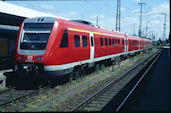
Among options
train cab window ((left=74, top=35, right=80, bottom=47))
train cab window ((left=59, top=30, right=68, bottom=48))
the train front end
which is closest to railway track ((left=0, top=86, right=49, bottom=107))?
the train front end

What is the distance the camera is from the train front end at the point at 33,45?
855 centimetres

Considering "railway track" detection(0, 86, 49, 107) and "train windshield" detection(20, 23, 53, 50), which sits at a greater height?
"train windshield" detection(20, 23, 53, 50)

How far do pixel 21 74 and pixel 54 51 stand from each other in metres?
1.79

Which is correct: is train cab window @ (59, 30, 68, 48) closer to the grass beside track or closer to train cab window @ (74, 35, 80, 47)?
train cab window @ (74, 35, 80, 47)

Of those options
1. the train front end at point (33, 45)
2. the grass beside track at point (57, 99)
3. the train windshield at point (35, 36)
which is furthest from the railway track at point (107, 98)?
the train windshield at point (35, 36)

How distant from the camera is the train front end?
8.55 metres

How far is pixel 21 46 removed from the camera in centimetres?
901

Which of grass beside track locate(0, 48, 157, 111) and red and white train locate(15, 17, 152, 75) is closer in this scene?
grass beside track locate(0, 48, 157, 111)

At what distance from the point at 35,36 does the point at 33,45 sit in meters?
0.47

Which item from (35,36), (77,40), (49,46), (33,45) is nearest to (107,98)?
(49,46)

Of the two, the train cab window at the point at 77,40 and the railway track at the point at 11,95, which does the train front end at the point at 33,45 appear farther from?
the train cab window at the point at 77,40

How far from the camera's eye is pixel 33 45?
879cm

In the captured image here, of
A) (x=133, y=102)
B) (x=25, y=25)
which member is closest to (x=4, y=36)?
(x=25, y=25)

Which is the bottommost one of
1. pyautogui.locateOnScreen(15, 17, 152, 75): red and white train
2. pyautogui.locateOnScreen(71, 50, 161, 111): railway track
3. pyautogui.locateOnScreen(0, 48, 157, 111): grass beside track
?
pyautogui.locateOnScreen(71, 50, 161, 111): railway track
